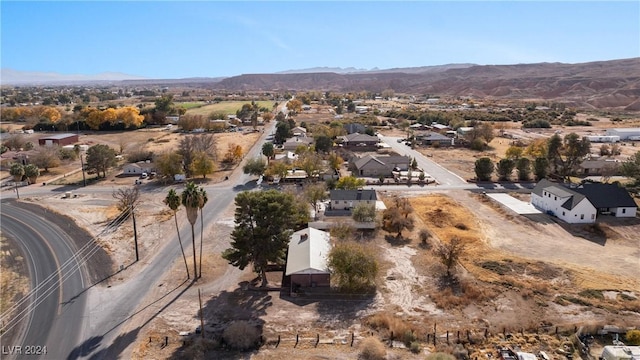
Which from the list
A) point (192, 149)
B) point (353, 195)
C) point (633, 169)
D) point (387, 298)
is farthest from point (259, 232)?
point (633, 169)

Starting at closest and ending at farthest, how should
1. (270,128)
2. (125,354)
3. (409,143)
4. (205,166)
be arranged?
(125,354) < (205,166) < (409,143) < (270,128)

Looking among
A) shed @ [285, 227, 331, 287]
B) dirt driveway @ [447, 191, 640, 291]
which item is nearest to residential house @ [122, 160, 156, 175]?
shed @ [285, 227, 331, 287]

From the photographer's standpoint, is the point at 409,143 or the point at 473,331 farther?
the point at 409,143

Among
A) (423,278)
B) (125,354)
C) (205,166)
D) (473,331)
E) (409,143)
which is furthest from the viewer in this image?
(409,143)

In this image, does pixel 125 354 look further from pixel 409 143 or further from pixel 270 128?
pixel 270 128

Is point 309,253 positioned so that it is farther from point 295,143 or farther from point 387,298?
point 295,143

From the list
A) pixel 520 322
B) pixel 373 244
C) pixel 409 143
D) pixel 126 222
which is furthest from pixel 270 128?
pixel 520 322

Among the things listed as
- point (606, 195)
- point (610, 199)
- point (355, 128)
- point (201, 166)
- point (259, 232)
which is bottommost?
point (610, 199)
